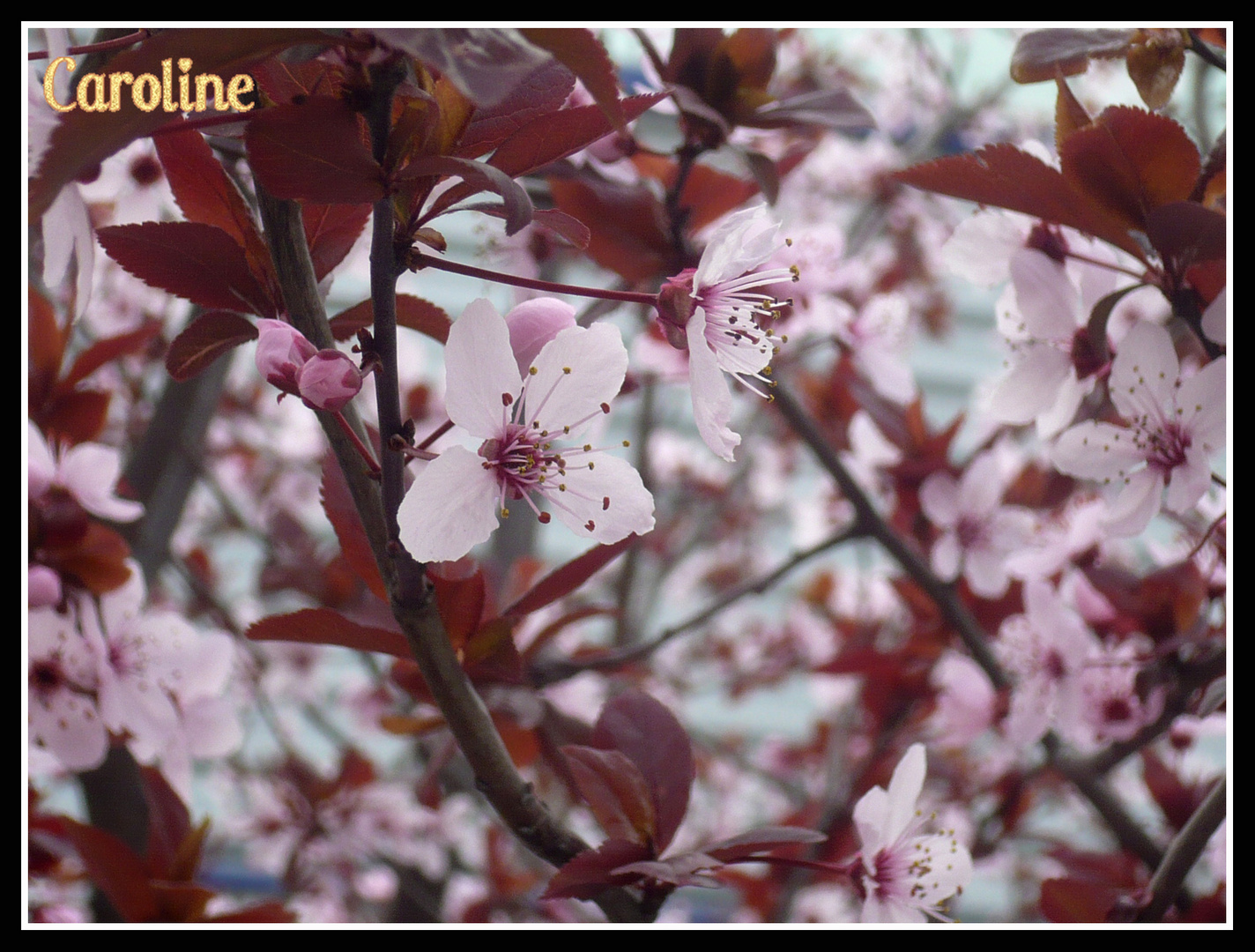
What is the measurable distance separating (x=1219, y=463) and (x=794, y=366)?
1.00 meters

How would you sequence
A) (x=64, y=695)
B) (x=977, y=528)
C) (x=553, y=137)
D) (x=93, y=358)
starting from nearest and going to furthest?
1. (x=553, y=137)
2. (x=64, y=695)
3. (x=93, y=358)
4. (x=977, y=528)

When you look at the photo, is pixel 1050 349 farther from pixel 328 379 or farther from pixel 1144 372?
pixel 328 379

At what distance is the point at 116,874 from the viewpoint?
0.72 metres

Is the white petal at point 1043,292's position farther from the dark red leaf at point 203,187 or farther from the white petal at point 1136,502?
Result: the dark red leaf at point 203,187

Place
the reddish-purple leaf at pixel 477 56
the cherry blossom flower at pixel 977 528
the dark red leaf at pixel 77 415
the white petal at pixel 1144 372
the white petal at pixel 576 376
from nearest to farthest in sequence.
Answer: the reddish-purple leaf at pixel 477 56 < the white petal at pixel 576 376 < the white petal at pixel 1144 372 < the dark red leaf at pixel 77 415 < the cherry blossom flower at pixel 977 528

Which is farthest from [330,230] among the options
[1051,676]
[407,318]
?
[1051,676]

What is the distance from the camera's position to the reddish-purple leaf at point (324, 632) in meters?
0.51

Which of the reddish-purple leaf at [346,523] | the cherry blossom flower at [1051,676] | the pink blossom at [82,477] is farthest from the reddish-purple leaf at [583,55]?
the cherry blossom flower at [1051,676]

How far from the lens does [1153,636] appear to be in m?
0.96

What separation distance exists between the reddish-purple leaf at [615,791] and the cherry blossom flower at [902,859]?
5.5 inches

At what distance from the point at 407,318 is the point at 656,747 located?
290 mm

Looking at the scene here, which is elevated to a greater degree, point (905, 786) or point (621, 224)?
point (621, 224)

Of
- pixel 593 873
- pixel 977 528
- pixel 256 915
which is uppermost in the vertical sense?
pixel 977 528

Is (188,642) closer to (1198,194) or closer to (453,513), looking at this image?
(453,513)
